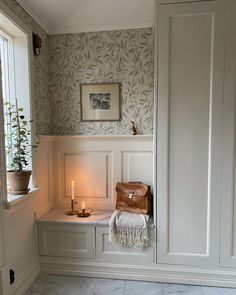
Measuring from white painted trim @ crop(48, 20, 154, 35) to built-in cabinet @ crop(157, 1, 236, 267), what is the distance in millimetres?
555

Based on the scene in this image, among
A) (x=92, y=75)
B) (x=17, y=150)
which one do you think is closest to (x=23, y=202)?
(x=17, y=150)

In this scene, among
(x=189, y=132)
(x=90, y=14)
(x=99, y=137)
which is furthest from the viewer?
(x=99, y=137)

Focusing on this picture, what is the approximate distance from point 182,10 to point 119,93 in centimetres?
96

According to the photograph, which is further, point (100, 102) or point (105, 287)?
point (100, 102)

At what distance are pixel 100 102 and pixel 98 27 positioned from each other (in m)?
0.77

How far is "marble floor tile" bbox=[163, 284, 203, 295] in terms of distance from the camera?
206cm

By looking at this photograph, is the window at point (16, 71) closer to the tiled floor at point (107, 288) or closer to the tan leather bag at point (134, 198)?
the tan leather bag at point (134, 198)

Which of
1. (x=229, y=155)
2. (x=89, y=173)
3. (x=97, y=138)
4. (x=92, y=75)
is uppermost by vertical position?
(x=92, y=75)

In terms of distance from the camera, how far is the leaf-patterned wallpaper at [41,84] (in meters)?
2.35

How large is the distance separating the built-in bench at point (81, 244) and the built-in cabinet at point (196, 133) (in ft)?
1.04

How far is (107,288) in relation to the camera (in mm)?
2117

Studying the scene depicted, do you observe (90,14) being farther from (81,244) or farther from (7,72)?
(81,244)

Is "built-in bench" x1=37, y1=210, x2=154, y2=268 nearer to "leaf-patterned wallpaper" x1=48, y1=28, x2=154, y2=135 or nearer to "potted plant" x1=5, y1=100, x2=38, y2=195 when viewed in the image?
"potted plant" x1=5, y1=100, x2=38, y2=195

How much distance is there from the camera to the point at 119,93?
8.59 feet
